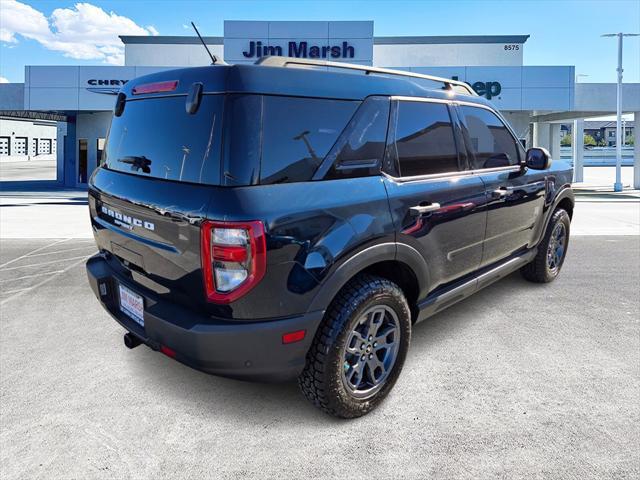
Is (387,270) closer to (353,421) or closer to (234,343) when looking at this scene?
(353,421)

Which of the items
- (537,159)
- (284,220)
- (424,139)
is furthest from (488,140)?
(284,220)

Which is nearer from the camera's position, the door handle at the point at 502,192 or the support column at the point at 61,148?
the door handle at the point at 502,192

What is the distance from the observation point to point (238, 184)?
2326mm

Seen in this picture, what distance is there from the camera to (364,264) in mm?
2713

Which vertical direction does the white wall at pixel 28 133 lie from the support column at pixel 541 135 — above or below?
above

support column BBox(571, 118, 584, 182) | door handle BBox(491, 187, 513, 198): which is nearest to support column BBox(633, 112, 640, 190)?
support column BBox(571, 118, 584, 182)

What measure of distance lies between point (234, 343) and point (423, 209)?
57.4 inches

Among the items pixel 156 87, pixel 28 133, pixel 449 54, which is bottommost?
pixel 156 87

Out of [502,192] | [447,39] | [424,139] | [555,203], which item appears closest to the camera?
[424,139]

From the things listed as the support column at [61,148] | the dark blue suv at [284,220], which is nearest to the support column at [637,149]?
the dark blue suv at [284,220]

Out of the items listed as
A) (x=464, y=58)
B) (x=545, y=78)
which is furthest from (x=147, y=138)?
(x=464, y=58)

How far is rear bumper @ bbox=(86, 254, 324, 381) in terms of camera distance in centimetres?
237

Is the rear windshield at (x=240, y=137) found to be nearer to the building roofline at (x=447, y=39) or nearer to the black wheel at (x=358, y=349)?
the black wheel at (x=358, y=349)

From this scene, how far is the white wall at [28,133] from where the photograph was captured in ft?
180
